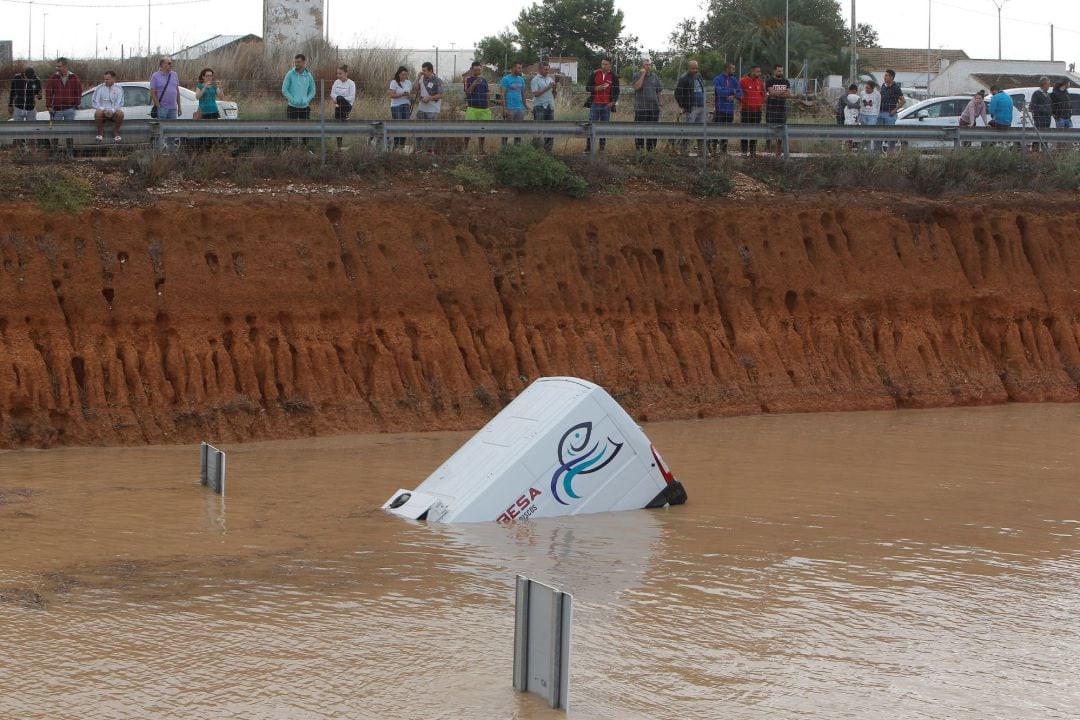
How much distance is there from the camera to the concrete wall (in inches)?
1308

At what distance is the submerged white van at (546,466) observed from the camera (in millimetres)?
12297

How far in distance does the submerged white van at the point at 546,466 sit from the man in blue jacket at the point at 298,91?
10.3 meters

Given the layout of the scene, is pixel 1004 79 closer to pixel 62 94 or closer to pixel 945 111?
pixel 945 111

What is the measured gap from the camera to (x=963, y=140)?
24.9m

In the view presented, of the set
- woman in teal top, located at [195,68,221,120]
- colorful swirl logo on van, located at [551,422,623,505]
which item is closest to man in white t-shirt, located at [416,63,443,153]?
woman in teal top, located at [195,68,221,120]

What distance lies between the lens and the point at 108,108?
2012cm

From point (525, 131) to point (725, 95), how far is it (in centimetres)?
415

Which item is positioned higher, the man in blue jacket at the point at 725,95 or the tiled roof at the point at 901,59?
the tiled roof at the point at 901,59

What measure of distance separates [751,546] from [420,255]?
862 centimetres

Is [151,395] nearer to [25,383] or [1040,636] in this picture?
[25,383]

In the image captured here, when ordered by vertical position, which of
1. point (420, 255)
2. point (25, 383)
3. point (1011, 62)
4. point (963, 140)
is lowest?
point (25, 383)

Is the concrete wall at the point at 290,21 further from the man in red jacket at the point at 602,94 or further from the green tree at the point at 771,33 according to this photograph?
the green tree at the point at 771,33

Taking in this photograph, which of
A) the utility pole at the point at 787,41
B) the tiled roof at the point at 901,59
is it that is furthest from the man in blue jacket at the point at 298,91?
the tiled roof at the point at 901,59

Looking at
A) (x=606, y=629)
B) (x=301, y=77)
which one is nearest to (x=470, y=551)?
(x=606, y=629)
